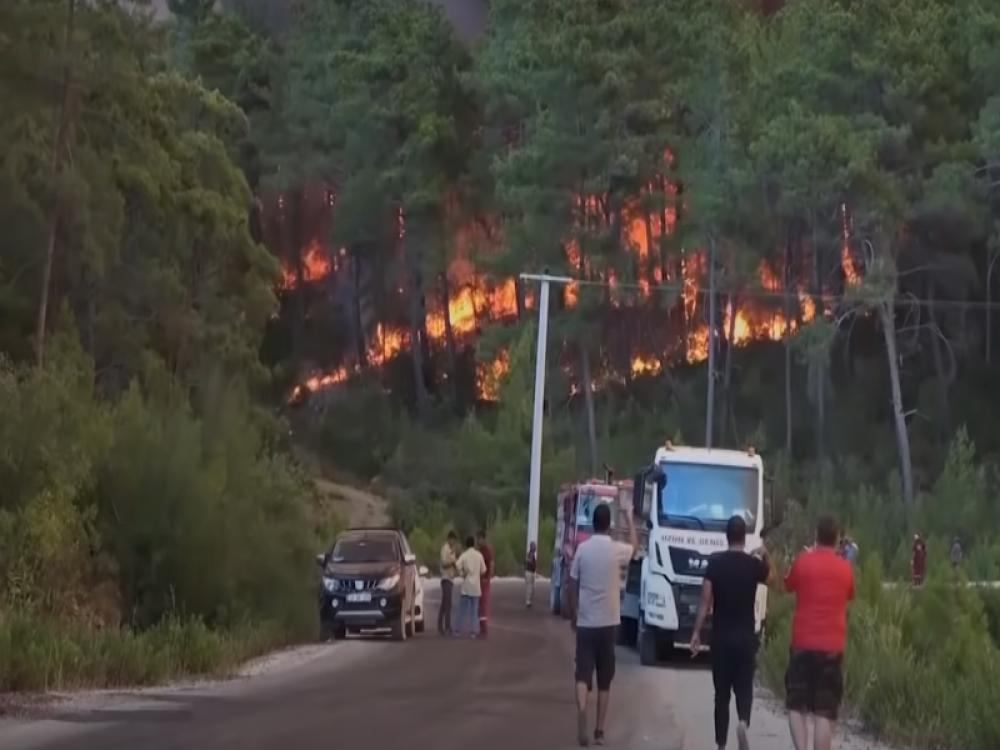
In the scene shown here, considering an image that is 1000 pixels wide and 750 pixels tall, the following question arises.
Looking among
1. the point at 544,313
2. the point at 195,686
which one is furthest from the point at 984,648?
the point at 544,313

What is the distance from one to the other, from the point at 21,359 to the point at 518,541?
108 ft

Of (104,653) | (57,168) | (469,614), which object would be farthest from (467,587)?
(104,653)

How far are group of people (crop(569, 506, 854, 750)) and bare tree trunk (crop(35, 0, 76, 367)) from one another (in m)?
15.5

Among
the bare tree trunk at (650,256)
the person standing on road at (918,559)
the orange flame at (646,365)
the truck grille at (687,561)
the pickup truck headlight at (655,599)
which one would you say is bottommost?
the pickup truck headlight at (655,599)

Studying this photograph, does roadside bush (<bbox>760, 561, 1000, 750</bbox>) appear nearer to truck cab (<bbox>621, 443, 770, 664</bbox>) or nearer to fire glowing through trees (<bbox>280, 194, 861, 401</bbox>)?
truck cab (<bbox>621, 443, 770, 664</bbox>)

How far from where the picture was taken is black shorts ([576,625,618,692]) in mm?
17219

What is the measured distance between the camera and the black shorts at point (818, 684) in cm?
1516

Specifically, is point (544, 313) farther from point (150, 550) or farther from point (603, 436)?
point (150, 550)

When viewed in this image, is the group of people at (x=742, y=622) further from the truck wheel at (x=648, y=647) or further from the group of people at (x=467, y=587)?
the group of people at (x=467, y=587)

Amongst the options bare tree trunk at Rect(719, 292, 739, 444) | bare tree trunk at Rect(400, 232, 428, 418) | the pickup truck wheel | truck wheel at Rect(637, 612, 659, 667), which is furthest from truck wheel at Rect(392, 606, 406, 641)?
bare tree trunk at Rect(400, 232, 428, 418)

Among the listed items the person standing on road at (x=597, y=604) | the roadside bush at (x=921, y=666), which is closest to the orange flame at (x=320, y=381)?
the roadside bush at (x=921, y=666)

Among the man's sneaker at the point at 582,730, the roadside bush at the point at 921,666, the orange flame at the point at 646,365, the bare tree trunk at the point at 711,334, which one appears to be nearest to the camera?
the man's sneaker at the point at 582,730

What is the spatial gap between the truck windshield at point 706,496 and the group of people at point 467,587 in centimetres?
511

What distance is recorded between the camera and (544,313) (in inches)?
2112
